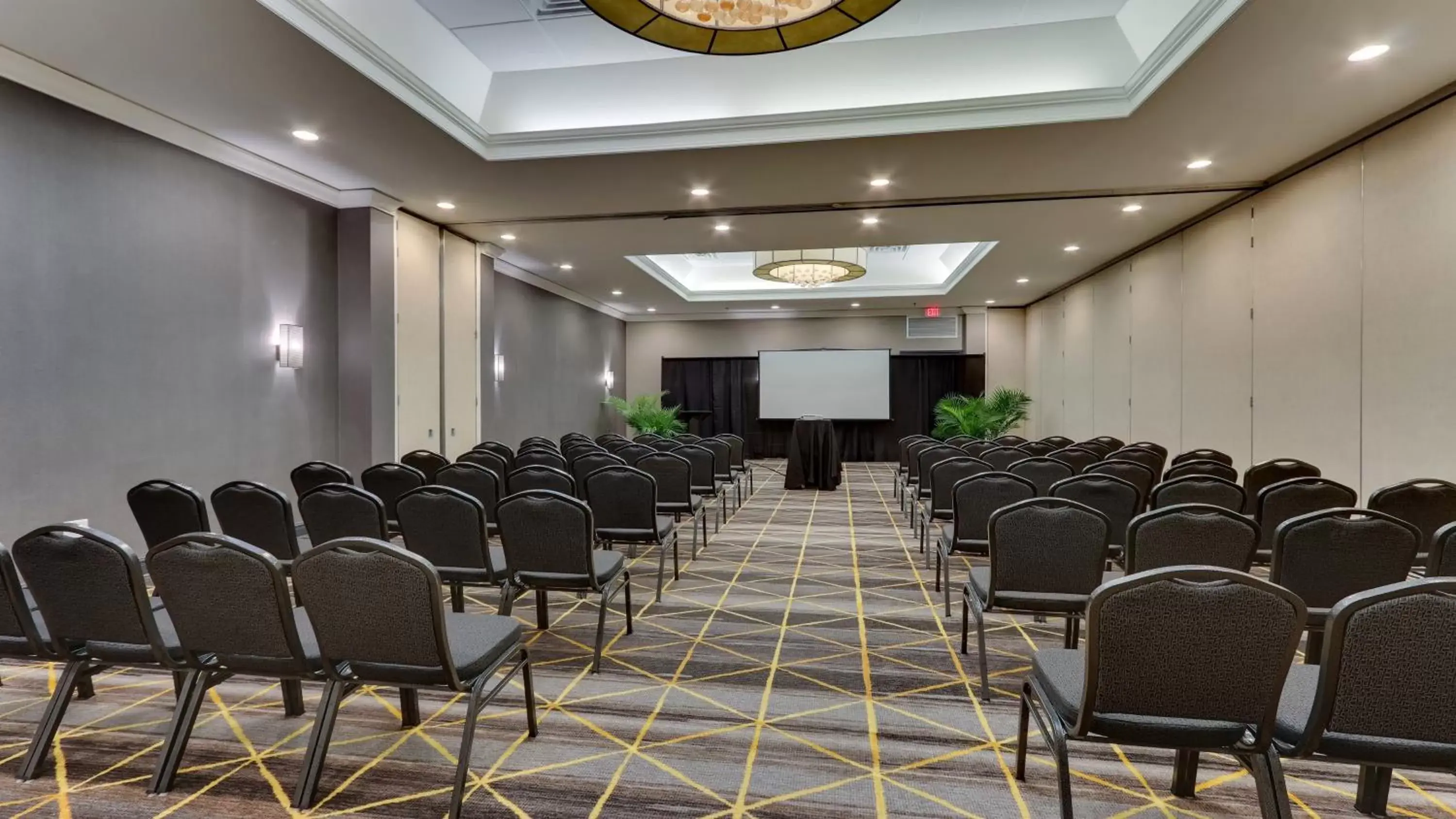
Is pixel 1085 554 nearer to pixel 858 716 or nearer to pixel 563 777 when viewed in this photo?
pixel 858 716

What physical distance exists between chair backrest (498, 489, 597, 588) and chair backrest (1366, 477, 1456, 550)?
13.5 feet

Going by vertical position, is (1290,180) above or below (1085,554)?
above

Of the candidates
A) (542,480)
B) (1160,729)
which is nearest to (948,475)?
(542,480)

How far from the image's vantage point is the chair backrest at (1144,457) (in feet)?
20.3

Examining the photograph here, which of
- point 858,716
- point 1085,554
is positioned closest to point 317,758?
point 858,716

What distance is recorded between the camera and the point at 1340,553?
2.73 meters

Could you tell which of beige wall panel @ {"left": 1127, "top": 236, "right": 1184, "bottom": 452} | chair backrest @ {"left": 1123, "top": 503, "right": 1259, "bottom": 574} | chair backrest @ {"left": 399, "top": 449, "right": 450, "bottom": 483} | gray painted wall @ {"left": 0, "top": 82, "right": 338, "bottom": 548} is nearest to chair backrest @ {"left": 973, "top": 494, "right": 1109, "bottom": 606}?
chair backrest @ {"left": 1123, "top": 503, "right": 1259, "bottom": 574}

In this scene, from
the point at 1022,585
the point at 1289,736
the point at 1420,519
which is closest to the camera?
the point at 1289,736

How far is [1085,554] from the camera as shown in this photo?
310cm

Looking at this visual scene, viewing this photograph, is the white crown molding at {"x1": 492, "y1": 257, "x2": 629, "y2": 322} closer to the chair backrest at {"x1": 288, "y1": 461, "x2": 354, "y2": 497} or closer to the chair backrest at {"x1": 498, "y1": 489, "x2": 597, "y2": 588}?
the chair backrest at {"x1": 288, "y1": 461, "x2": 354, "y2": 497}

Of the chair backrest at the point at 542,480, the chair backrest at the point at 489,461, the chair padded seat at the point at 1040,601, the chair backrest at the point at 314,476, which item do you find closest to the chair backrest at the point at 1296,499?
the chair padded seat at the point at 1040,601

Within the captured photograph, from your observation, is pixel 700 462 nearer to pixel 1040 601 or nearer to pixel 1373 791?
pixel 1040 601

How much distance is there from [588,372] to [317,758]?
12875 millimetres

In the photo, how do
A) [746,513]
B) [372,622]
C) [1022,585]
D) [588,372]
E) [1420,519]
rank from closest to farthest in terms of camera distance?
[372,622] → [1022,585] → [1420,519] → [746,513] → [588,372]
